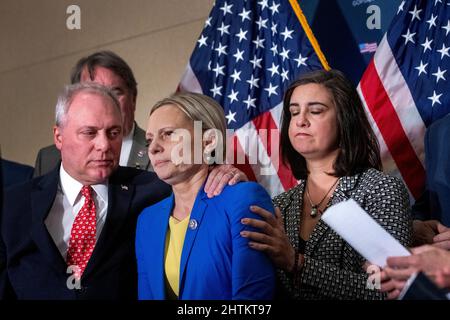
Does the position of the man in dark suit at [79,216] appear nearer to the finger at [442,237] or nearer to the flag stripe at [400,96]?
the finger at [442,237]

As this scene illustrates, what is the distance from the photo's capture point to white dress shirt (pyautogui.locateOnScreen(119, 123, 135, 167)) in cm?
337

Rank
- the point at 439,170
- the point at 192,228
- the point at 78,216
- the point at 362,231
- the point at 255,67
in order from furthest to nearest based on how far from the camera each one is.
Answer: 1. the point at 255,67
2. the point at 439,170
3. the point at 78,216
4. the point at 192,228
5. the point at 362,231

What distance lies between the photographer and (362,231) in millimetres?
1517

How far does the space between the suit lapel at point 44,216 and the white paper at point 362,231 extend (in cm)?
97

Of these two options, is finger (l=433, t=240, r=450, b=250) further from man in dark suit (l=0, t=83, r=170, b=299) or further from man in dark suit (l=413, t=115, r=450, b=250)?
man in dark suit (l=0, t=83, r=170, b=299)

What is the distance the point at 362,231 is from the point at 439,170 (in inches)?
43.2

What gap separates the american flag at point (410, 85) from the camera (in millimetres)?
3010

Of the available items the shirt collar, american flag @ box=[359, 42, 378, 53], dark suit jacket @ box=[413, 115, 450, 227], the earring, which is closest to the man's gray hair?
the shirt collar

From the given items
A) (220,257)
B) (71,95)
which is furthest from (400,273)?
(71,95)

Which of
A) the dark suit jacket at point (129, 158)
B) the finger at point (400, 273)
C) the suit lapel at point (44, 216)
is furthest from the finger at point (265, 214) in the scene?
the dark suit jacket at point (129, 158)

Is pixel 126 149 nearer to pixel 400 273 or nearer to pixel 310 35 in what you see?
pixel 310 35

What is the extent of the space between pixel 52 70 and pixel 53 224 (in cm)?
315

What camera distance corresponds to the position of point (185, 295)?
75.3 inches
